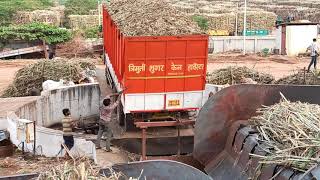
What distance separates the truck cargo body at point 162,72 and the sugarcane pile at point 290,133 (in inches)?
177

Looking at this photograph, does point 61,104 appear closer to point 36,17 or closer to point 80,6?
point 36,17

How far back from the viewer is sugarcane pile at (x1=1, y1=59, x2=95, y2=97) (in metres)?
15.8

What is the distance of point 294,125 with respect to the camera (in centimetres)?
577

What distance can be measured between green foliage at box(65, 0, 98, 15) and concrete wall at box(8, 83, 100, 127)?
2268 cm

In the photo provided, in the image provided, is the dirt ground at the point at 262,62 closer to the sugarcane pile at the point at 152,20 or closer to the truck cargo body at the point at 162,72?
the sugarcane pile at the point at 152,20

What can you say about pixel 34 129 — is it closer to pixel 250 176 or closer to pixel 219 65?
pixel 250 176

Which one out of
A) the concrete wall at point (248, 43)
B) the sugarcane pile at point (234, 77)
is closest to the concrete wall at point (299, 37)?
the concrete wall at point (248, 43)

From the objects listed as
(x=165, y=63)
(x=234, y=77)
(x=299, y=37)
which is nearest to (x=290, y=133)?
(x=165, y=63)

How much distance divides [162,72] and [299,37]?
1679cm

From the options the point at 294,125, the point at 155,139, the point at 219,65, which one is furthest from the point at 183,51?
the point at 219,65

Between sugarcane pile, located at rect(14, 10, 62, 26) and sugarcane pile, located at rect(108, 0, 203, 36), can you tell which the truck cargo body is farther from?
sugarcane pile, located at rect(14, 10, 62, 26)

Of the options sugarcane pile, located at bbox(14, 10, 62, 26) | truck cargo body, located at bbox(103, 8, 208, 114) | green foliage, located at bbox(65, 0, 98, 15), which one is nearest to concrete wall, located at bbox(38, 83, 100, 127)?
truck cargo body, located at bbox(103, 8, 208, 114)

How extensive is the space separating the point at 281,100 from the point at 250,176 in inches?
62.1

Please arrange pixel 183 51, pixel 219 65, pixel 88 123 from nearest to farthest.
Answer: pixel 183 51
pixel 88 123
pixel 219 65
